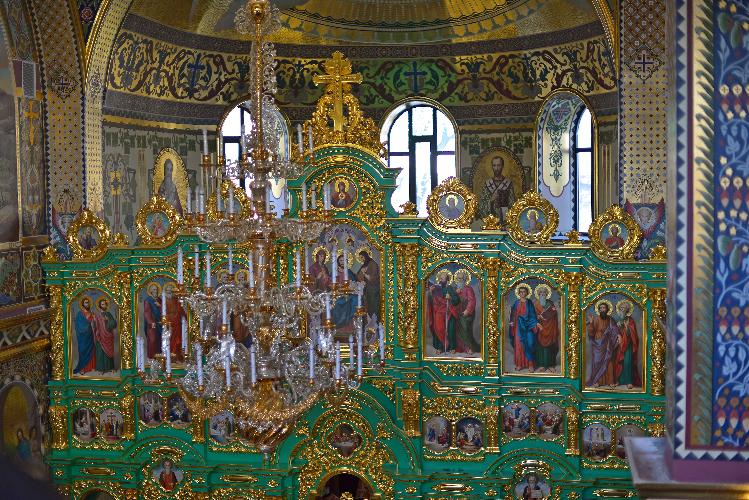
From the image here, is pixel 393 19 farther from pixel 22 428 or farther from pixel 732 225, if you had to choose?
pixel 732 225

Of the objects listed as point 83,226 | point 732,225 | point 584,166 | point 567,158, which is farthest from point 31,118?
point 732,225

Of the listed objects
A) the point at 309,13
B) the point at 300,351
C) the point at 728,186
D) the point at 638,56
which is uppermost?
the point at 309,13

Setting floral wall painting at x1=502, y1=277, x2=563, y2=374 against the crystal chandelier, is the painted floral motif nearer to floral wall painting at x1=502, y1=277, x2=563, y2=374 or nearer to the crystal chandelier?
the crystal chandelier

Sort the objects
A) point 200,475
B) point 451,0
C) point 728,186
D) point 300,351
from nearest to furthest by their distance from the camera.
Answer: point 728,186
point 300,351
point 200,475
point 451,0

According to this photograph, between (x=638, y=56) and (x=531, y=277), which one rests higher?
(x=638, y=56)

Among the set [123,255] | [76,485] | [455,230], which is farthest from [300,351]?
[76,485]

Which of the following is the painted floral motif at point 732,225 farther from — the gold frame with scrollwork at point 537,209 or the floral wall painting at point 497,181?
the floral wall painting at point 497,181

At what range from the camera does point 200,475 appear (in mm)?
10750

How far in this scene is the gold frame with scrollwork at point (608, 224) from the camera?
32.1 ft

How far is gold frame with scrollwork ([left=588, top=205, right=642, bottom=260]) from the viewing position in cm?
978

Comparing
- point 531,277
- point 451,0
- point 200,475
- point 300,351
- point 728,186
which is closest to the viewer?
point 728,186

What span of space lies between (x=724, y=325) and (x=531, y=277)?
14.7ft

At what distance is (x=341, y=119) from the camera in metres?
10.1

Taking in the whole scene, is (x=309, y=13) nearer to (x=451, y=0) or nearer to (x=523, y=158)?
(x=451, y=0)
